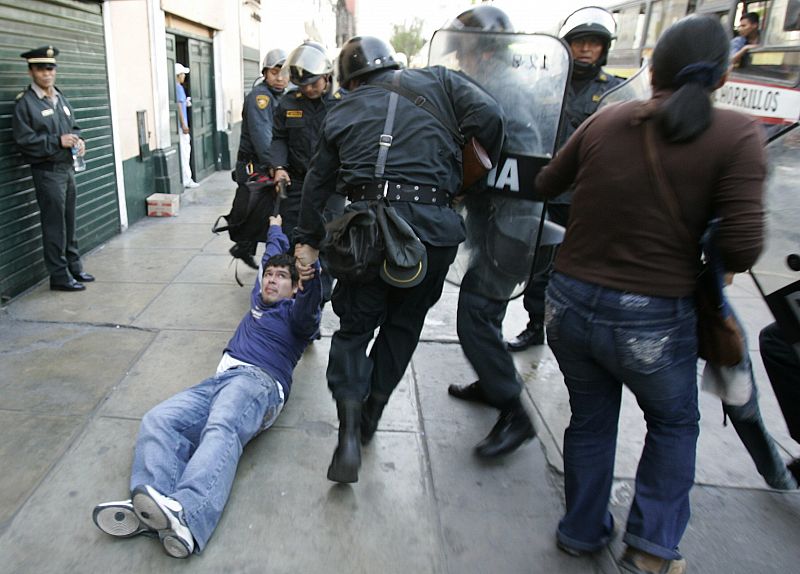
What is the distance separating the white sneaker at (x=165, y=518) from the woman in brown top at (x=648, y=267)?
1309 millimetres

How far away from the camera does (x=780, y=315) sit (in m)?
2.45

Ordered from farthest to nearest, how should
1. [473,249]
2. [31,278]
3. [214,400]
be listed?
[31,278] < [473,249] < [214,400]

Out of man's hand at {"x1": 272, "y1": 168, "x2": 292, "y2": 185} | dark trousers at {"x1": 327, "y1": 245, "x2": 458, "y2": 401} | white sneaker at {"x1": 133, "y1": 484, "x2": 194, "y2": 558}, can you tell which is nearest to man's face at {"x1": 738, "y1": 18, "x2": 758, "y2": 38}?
man's hand at {"x1": 272, "y1": 168, "x2": 292, "y2": 185}

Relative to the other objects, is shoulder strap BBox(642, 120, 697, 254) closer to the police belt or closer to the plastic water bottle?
the police belt

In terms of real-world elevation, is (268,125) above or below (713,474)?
above

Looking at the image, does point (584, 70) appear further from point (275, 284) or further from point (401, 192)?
point (275, 284)

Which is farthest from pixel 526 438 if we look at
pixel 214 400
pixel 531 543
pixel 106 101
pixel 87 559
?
pixel 106 101

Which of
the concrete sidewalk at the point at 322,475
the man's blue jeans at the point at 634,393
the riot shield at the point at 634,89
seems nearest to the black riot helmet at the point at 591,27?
the riot shield at the point at 634,89

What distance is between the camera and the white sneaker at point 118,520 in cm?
226

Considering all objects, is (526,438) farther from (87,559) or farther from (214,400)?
(87,559)

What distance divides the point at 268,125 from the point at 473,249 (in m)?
2.77

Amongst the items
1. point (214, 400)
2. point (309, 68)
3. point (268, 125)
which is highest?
point (309, 68)

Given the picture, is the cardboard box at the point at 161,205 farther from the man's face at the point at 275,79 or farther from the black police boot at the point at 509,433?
the black police boot at the point at 509,433

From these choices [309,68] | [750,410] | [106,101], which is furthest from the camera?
[106,101]
